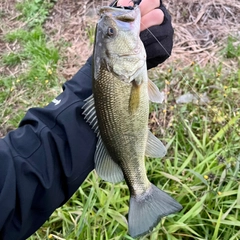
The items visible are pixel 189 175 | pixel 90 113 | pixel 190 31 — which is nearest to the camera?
pixel 90 113

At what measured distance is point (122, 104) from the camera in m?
1.87

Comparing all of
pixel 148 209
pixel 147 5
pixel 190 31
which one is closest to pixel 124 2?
pixel 147 5

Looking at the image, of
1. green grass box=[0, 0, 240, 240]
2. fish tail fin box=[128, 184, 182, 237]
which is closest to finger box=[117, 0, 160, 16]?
fish tail fin box=[128, 184, 182, 237]

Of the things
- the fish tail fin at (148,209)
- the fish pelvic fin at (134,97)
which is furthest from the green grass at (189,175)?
the fish pelvic fin at (134,97)

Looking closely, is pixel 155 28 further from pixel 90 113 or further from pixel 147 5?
pixel 90 113

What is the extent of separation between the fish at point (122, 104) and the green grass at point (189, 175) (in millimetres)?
778

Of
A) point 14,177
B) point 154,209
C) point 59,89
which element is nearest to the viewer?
point 14,177

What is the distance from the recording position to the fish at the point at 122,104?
1.84 m

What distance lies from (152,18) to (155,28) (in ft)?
0.19

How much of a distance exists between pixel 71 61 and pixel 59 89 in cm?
58

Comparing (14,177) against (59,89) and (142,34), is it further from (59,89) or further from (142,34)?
(59,89)

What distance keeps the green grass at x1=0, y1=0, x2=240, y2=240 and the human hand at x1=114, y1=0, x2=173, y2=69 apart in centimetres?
109

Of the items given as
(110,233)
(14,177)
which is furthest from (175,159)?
(14,177)

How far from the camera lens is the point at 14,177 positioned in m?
1.80
